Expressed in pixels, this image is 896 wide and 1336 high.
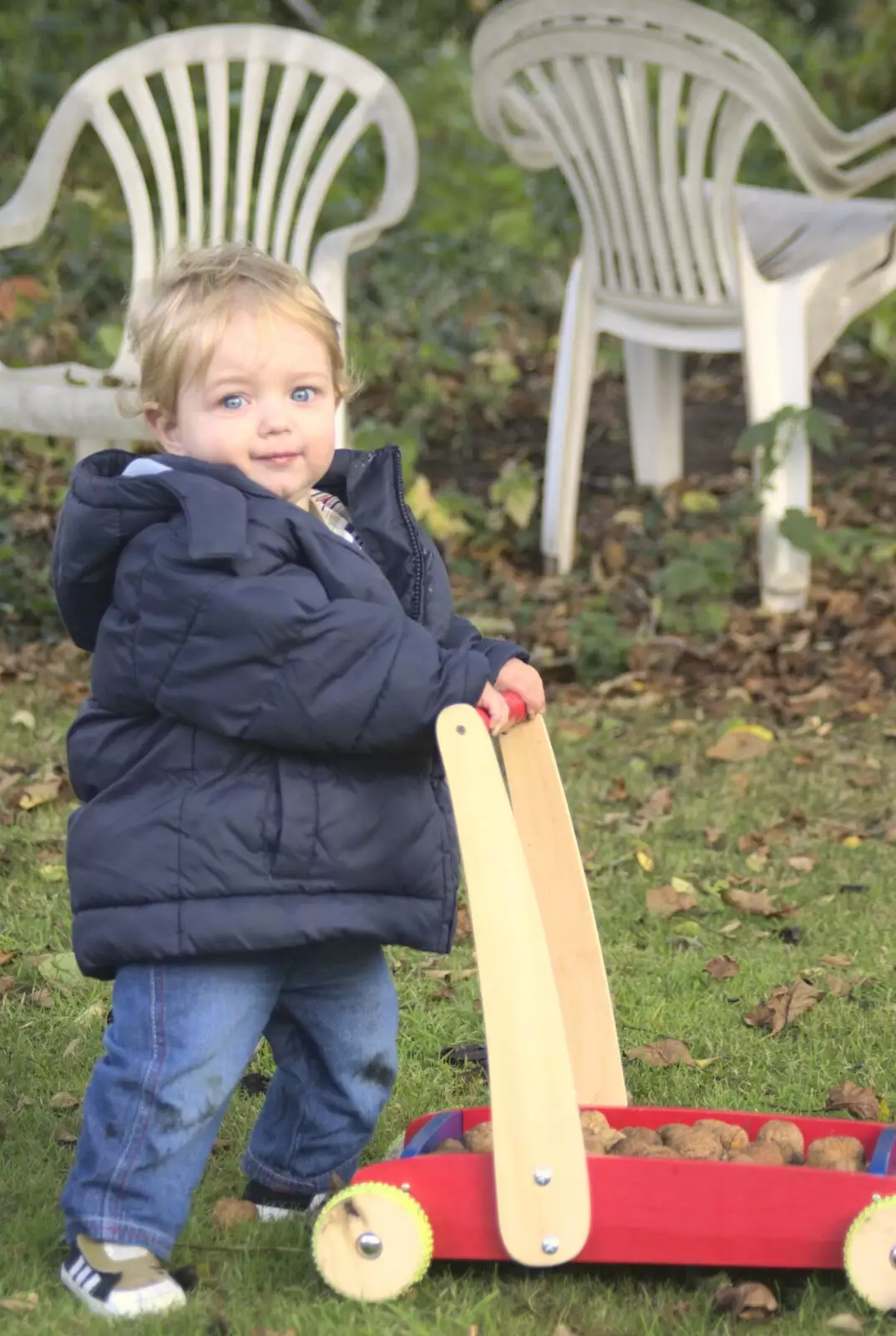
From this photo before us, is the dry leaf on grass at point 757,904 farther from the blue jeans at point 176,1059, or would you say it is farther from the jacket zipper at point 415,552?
the jacket zipper at point 415,552

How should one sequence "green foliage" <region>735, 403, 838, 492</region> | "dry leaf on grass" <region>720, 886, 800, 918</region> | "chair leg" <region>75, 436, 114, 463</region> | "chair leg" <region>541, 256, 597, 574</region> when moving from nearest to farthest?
"dry leaf on grass" <region>720, 886, 800, 918</region>, "chair leg" <region>75, 436, 114, 463</region>, "green foliage" <region>735, 403, 838, 492</region>, "chair leg" <region>541, 256, 597, 574</region>

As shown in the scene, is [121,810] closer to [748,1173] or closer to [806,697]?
[748,1173]

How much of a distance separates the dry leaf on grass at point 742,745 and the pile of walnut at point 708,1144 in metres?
2.30

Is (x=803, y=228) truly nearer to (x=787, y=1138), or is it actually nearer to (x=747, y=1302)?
(x=787, y=1138)

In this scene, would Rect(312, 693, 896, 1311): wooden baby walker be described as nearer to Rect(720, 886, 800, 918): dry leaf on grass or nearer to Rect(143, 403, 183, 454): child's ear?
Rect(143, 403, 183, 454): child's ear

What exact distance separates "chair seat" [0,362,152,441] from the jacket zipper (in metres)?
2.32

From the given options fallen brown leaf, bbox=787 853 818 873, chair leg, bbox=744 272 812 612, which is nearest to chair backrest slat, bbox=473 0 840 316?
chair leg, bbox=744 272 812 612

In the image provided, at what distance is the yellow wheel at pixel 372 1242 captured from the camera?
2.29m

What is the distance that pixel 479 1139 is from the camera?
2477 mm

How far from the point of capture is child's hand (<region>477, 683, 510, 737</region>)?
231 centimetres

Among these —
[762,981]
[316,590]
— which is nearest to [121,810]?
[316,590]

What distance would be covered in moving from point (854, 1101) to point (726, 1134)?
507 mm

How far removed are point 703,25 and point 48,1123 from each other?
3.82 metres

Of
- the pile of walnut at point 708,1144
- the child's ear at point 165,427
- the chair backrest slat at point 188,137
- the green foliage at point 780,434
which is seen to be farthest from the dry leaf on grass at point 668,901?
the chair backrest slat at point 188,137
